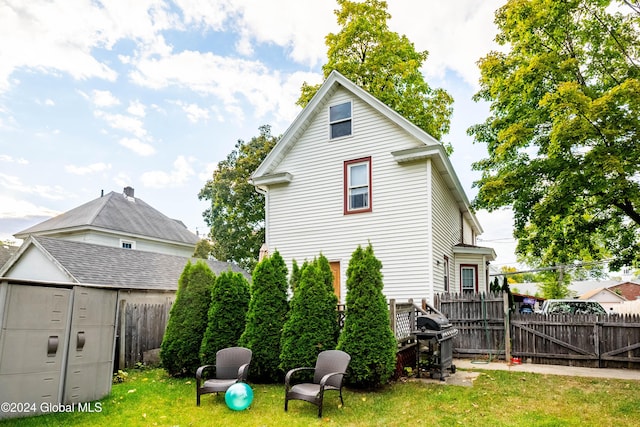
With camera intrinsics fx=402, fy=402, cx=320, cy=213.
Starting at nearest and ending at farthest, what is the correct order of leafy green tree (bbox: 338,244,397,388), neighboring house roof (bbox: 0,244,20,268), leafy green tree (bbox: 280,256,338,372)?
leafy green tree (bbox: 338,244,397,388) → leafy green tree (bbox: 280,256,338,372) → neighboring house roof (bbox: 0,244,20,268)

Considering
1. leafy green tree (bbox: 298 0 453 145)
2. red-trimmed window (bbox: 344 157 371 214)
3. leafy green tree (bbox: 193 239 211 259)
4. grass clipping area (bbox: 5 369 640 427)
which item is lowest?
grass clipping area (bbox: 5 369 640 427)

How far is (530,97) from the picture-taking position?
12.8m

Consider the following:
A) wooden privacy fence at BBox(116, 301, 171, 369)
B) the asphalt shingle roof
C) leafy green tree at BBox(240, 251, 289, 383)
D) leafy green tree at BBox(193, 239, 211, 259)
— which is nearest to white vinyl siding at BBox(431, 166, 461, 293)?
leafy green tree at BBox(240, 251, 289, 383)

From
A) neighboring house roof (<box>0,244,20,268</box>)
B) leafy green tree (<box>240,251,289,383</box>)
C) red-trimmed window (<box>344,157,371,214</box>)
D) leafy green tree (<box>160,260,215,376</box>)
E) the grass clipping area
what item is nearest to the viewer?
the grass clipping area

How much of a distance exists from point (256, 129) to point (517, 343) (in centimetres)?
1993

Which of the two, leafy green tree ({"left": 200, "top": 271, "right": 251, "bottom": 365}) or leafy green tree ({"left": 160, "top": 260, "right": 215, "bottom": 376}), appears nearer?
leafy green tree ({"left": 200, "top": 271, "right": 251, "bottom": 365})

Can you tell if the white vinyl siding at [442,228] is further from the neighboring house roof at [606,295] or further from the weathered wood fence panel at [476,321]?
the neighboring house roof at [606,295]

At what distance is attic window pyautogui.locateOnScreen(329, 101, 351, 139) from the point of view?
12.6 m

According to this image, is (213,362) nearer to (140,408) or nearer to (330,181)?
(140,408)

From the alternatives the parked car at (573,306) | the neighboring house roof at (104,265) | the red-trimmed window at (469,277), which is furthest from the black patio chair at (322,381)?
the parked car at (573,306)

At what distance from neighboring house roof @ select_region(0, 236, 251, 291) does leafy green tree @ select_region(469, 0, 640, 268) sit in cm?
974

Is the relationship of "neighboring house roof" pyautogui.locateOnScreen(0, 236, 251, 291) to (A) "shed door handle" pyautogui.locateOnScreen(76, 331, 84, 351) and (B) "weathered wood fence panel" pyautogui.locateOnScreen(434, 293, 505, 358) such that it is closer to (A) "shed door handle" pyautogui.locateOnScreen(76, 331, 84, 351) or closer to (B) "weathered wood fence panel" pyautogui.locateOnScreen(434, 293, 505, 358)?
(A) "shed door handle" pyautogui.locateOnScreen(76, 331, 84, 351)

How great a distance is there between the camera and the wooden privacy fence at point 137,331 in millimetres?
9805

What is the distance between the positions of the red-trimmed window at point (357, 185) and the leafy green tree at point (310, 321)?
176 inches
